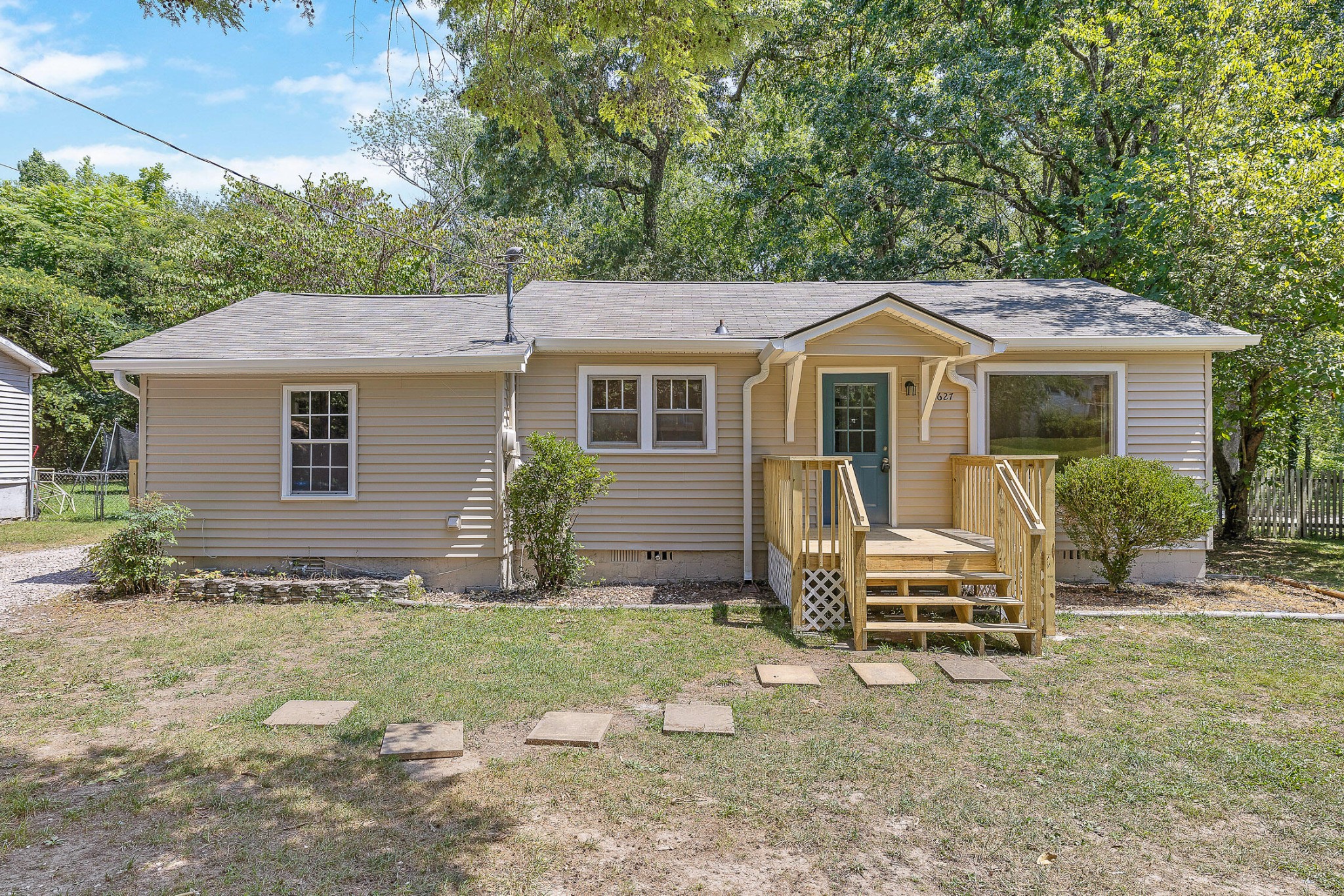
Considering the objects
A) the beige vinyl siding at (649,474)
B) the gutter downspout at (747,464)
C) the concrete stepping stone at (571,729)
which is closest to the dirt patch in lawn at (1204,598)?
the gutter downspout at (747,464)

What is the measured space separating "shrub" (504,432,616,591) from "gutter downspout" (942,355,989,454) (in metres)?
4.23

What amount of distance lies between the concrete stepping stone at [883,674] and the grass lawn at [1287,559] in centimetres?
700

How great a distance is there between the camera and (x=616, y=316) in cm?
943

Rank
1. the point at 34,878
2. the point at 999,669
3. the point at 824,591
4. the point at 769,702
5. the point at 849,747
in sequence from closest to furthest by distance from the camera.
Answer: the point at 34,878, the point at 849,747, the point at 769,702, the point at 999,669, the point at 824,591

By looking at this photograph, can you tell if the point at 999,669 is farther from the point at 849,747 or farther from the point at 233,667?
the point at 233,667

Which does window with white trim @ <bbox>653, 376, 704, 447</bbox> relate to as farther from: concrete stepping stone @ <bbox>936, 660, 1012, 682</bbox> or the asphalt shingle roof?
concrete stepping stone @ <bbox>936, 660, 1012, 682</bbox>

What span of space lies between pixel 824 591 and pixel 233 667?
4.86 m

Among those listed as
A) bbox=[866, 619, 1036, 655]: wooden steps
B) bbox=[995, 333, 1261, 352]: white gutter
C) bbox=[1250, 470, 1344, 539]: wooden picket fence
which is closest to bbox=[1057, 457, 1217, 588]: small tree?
bbox=[995, 333, 1261, 352]: white gutter

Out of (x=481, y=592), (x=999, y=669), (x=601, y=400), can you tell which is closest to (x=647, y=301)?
(x=601, y=400)

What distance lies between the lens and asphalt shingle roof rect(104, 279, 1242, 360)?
27.8ft

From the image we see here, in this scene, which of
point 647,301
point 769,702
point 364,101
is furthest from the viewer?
point 647,301

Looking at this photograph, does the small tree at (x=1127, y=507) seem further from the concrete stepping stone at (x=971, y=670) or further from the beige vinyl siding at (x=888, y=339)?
the concrete stepping stone at (x=971, y=670)

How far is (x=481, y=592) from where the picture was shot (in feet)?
27.1

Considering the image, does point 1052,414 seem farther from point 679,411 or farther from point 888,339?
point 679,411
